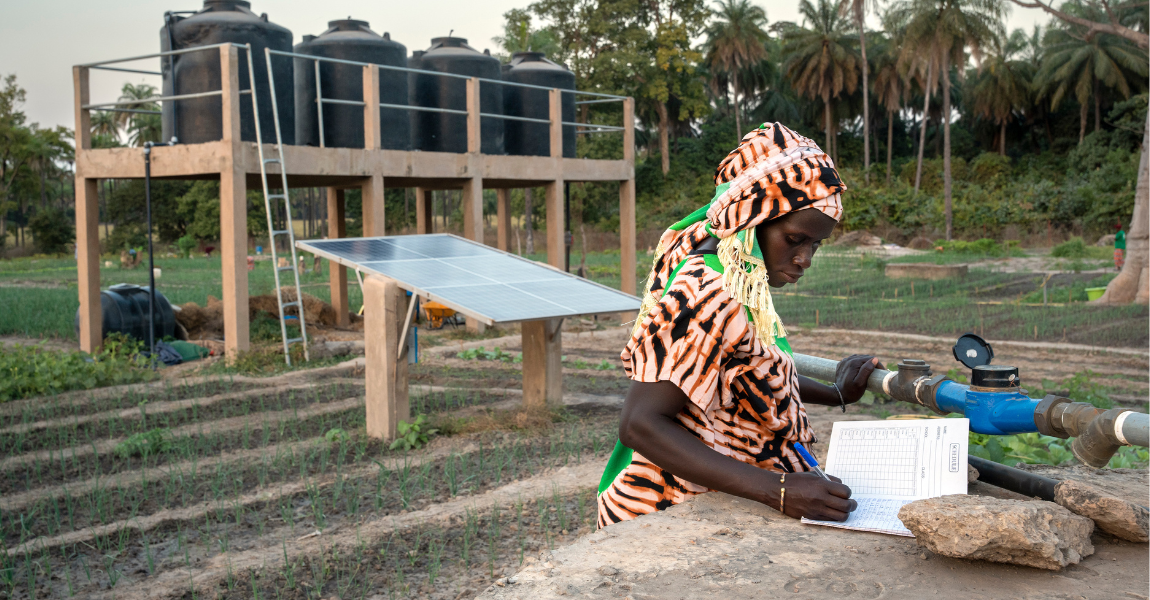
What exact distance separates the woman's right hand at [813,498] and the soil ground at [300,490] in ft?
0.20

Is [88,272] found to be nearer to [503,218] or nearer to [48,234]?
[503,218]

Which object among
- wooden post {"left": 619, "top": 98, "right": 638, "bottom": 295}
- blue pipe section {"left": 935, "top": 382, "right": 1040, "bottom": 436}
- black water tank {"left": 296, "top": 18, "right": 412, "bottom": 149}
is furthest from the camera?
wooden post {"left": 619, "top": 98, "right": 638, "bottom": 295}

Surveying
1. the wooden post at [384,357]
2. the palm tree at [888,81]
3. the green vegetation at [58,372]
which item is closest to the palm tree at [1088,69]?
the palm tree at [888,81]

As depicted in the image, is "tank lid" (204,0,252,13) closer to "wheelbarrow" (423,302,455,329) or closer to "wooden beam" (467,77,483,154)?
"wooden beam" (467,77,483,154)

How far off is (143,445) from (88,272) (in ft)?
18.5

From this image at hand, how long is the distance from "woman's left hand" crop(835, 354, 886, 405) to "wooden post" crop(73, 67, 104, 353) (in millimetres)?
10591

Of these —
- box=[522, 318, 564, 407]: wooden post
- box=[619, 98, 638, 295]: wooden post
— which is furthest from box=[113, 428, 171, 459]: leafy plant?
box=[619, 98, 638, 295]: wooden post

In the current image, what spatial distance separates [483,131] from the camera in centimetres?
1420

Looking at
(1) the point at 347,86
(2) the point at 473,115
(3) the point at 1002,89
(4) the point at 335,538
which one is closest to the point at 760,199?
(4) the point at 335,538

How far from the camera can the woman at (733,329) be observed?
183 centimetres

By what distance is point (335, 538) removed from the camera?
15.3 ft

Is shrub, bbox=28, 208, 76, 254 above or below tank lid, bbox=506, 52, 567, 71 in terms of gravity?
below

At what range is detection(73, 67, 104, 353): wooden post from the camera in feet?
36.0

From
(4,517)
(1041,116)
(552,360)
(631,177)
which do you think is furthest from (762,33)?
(4,517)
